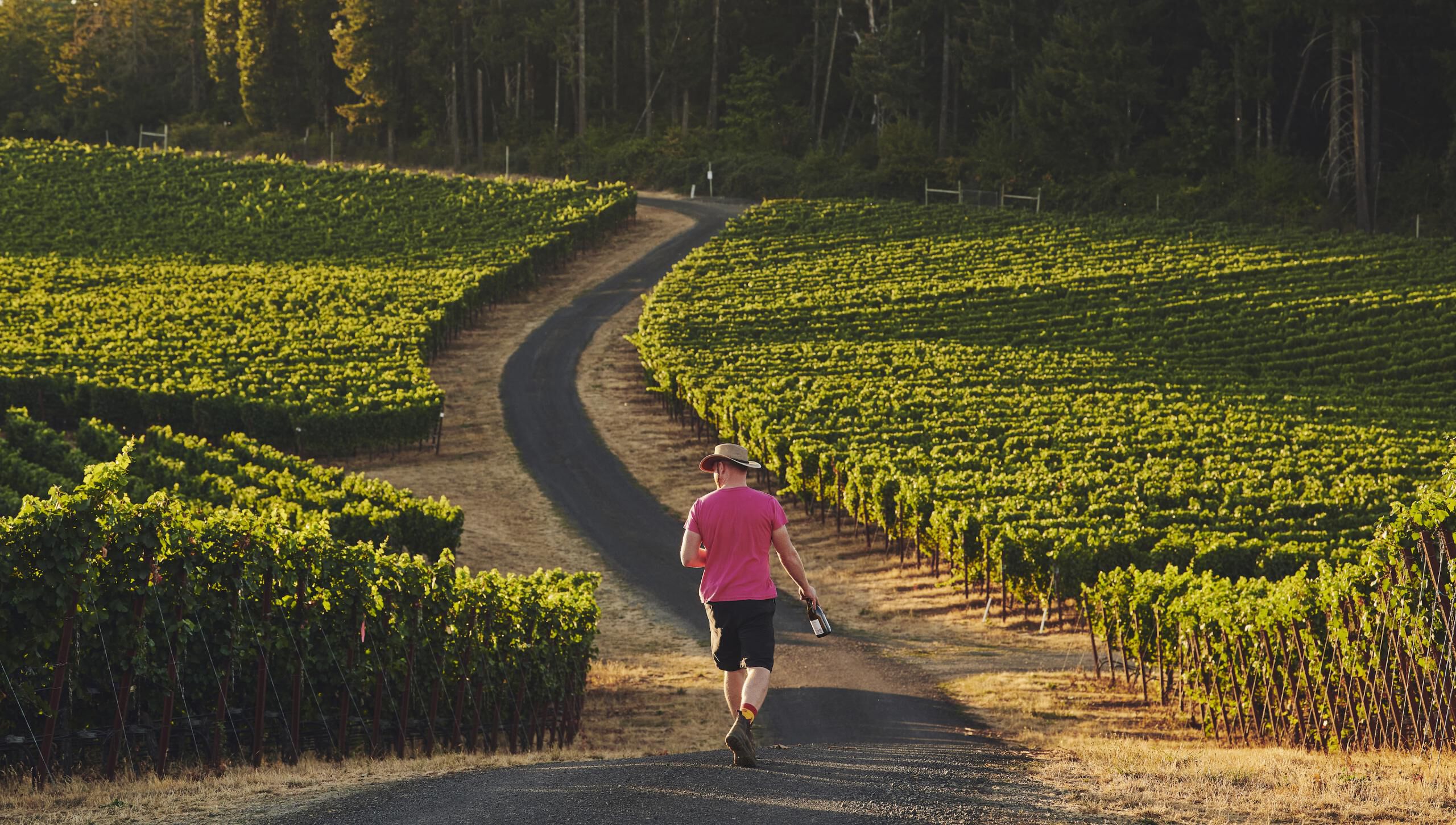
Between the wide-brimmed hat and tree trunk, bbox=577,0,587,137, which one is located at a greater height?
tree trunk, bbox=577,0,587,137

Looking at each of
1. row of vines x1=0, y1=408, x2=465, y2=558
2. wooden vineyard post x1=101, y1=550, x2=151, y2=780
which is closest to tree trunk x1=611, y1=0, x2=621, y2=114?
row of vines x1=0, y1=408, x2=465, y2=558

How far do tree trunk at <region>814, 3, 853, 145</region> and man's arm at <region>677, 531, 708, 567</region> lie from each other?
94939mm

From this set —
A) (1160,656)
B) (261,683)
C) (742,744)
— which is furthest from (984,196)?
(742,744)

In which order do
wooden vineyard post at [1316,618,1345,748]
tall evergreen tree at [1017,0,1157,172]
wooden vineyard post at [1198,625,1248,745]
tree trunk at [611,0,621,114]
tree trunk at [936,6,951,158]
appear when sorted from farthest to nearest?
tree trunk at [611,0,621,114] → tree trunk at [936,6,951,158] → tall evergreen tree at [1017,0,1157,172] → wooden vineyard post at [1198,625,1248,745] → wooden vineyard post at [1316,618,1345,748]

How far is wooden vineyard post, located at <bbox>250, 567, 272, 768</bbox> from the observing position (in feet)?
45.9

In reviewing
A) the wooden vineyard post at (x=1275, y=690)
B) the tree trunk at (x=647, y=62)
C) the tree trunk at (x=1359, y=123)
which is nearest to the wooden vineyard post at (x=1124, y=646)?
the wooden vineyard post at (x=1275, y=690)

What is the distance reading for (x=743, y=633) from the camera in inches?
444

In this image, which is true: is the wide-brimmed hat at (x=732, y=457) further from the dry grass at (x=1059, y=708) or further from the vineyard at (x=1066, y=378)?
the vineyard at (x=1066, y=378)

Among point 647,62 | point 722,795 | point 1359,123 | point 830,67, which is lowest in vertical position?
point 722,795

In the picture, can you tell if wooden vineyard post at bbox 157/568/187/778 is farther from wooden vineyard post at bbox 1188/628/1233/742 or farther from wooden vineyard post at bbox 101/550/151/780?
wooden vineyard post at bbox 1188/628/1233/742

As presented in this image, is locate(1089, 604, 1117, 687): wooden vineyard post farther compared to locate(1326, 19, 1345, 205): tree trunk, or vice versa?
locate(1326, 19, 1345, 205): tree trunk

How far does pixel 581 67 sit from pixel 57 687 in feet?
325

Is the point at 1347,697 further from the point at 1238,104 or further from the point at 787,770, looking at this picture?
the point at 1238,104

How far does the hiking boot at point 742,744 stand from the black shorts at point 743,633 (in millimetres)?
499
